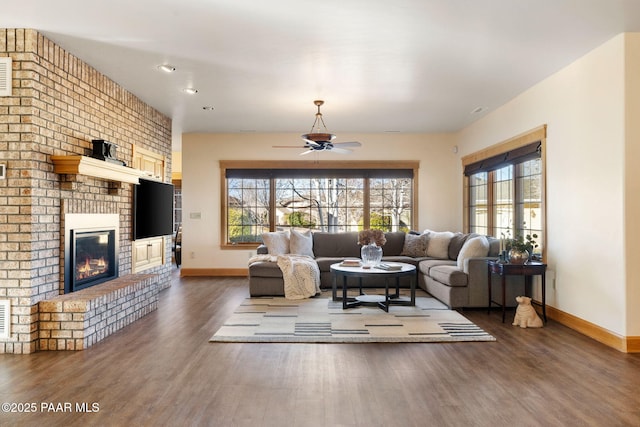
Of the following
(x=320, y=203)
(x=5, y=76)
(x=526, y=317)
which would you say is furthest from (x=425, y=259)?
(x=5, y=76)

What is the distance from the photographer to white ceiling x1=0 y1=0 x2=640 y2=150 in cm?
307

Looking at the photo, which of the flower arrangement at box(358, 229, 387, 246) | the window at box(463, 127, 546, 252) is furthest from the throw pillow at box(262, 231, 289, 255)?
the window at box(463, 127, 546, 252)

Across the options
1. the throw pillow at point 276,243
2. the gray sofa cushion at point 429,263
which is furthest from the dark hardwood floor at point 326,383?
the throw pillow at point 276,243

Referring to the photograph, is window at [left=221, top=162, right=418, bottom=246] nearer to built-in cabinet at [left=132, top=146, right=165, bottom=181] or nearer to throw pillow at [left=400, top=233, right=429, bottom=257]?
throw pillow at [left=400, top=233, right=429, bottom=257]

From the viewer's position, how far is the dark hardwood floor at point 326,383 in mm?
2330

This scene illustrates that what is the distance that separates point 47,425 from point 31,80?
9.29 ft

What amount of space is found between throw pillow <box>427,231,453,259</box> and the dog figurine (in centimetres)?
218

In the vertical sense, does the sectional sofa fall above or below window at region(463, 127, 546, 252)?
below

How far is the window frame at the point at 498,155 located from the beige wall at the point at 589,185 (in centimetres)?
9

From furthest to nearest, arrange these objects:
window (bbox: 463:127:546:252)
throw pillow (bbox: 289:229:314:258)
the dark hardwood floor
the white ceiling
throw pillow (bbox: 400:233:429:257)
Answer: throw pillow (bbox: 400:233:429:257), throw pillow (bbox: 289:229:314:258), window (bbox: 463:127:546:252), the white ceiling, the dark hardwood floor

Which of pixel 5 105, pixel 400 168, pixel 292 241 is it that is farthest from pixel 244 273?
pixel 5 105

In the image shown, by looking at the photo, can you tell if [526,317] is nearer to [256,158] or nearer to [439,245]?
[439,245]

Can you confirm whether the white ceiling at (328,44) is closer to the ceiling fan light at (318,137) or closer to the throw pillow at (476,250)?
the ceiling fan light at (318,137)

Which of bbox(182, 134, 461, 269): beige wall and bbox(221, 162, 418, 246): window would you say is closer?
bbox(182, 134, 461, 269): beige wall
